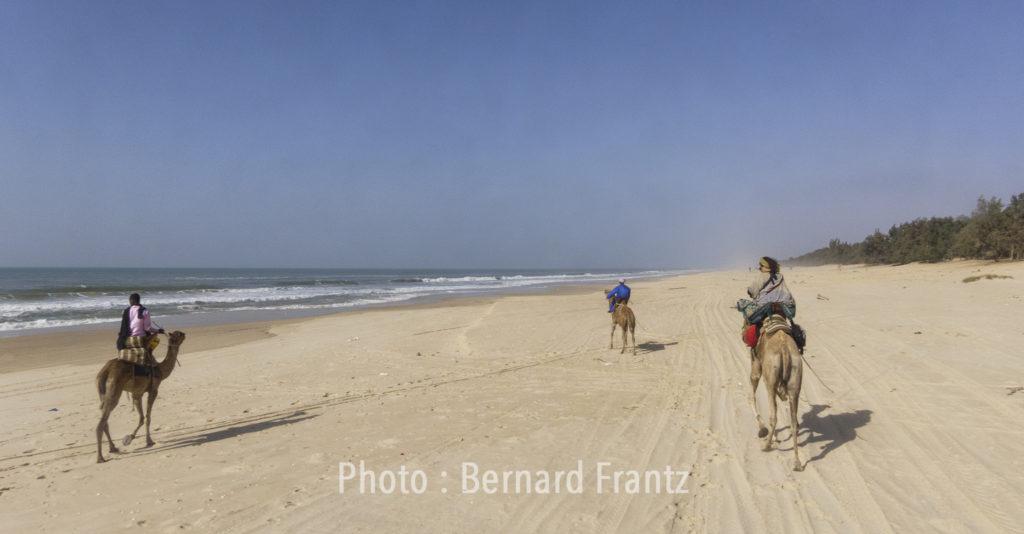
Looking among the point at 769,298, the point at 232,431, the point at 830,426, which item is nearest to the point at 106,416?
the point at 232,431

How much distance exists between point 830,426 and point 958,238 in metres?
57.5

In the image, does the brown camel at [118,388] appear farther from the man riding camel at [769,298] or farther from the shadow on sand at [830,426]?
the shadow on sand at [830,426]

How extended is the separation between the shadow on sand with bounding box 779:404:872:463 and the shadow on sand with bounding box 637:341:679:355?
5865 mm

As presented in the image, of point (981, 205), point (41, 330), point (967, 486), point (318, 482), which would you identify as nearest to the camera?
point (967, 486)

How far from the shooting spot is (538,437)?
7316 millimetres

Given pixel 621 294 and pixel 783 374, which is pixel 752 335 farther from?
pixel 621 294

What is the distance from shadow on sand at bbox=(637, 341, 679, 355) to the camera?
47.2 feet

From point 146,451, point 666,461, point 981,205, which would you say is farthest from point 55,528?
point 981,205

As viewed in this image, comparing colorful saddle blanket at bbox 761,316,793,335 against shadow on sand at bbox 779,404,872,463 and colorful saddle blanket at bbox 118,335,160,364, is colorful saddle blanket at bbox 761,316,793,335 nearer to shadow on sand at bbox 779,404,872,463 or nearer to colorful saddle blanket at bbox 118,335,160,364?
shadow on sand at bbox 779,404,872,463

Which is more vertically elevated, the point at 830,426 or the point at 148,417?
the point at 148,417

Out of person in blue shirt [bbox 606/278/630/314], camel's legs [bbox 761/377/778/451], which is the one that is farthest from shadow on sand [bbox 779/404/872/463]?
person in blue shirt [bbox 606/278/630/314]

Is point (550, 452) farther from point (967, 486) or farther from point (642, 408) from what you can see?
point (967, 486)

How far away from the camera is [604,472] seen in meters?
6.11

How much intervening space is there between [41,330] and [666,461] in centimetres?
2761
